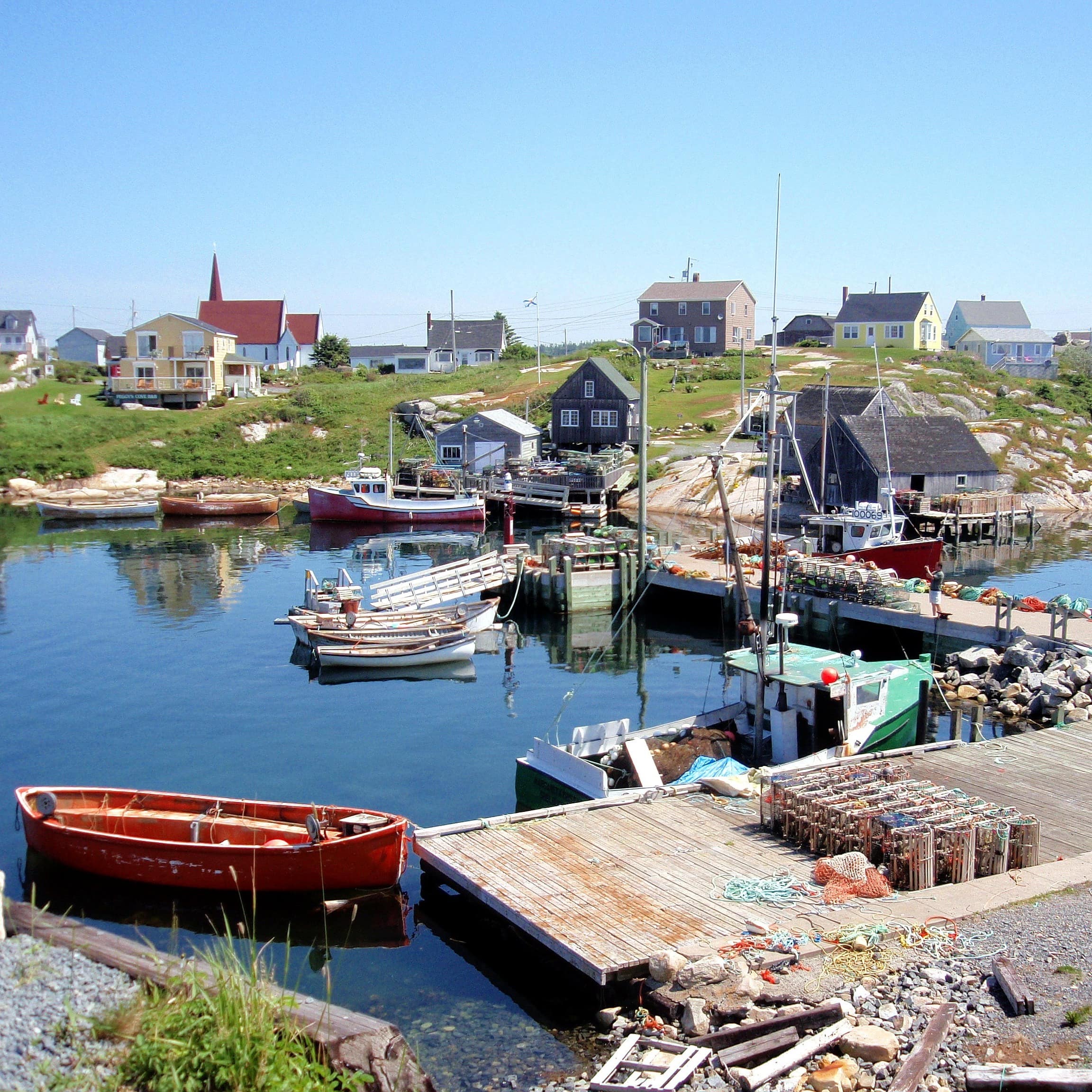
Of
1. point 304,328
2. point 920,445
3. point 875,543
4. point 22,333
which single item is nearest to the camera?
point 875,543

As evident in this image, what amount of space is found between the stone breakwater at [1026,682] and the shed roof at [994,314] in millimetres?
96916

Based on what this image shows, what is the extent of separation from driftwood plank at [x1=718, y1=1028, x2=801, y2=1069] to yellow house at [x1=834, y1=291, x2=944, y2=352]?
103 m

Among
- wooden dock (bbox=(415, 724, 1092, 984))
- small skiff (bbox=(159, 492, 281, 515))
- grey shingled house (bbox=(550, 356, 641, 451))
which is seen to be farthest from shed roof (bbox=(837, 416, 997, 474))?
wooden dock (bbox=(415, 724, 1092, 984))

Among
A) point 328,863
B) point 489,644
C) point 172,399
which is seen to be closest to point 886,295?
point 172,399

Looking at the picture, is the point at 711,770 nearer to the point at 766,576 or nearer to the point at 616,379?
the point at 766,576

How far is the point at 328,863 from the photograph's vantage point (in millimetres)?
17484

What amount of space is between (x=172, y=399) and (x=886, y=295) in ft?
228

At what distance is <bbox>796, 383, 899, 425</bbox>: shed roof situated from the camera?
205 feet

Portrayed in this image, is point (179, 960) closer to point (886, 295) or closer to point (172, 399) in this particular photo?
point (172, 399)

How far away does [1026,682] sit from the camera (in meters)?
27.7

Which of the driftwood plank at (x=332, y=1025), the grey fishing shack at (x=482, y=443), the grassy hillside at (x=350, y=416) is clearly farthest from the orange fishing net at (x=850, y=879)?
the grassy hillside at (x=350, y=416)

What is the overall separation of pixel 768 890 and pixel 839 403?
170ft

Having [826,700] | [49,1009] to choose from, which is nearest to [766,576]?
[826,700]

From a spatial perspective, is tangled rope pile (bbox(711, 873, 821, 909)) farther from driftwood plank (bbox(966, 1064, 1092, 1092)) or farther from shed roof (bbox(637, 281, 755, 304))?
shed roof (bbox(637, 281, 755, 304))
